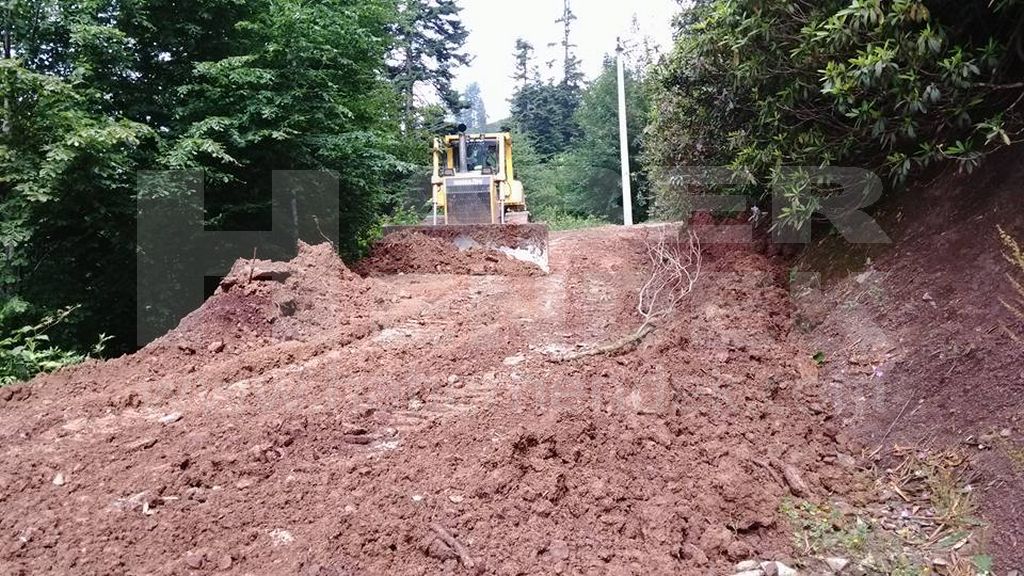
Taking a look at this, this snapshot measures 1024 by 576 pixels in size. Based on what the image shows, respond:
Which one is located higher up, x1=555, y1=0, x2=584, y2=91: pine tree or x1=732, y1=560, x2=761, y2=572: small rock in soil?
x1=555, y1=0, x2=584, y2=91: pine tree

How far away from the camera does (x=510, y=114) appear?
48062 millimetres

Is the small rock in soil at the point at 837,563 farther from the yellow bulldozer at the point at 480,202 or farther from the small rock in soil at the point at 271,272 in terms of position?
the yellow bulldozer at the point at 480,202

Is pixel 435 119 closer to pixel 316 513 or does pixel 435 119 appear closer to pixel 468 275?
pixel 468 275

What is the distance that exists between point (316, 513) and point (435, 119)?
57.0 ft

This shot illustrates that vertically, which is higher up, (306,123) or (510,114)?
(510,114)

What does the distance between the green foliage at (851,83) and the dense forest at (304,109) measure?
0.06 ft

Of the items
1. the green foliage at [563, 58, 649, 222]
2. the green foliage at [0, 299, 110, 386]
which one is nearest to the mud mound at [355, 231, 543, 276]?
the green foliage at [0, 299, 110, 386]

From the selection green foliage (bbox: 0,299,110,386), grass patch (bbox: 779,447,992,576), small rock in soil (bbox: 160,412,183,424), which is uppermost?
green foliage (bbox: 0,299,110,386)

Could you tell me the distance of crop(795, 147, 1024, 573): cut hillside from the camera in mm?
2801

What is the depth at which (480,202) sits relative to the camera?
1128 cm

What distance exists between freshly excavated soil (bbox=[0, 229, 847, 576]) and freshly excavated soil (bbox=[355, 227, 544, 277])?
11.2 ft

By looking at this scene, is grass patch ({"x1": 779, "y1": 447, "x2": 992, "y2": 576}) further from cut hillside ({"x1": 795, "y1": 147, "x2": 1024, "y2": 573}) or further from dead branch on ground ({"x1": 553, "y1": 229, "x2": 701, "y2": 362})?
dead branch on ground ({"x1": 553, "y1": 229, "x2": 701, "y2": 362})

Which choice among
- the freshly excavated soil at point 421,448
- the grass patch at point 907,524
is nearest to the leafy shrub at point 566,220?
the freshly excavated soil at point 421,448

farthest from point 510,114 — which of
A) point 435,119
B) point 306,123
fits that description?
point 306,123
